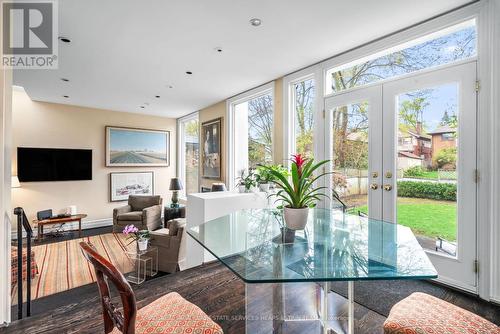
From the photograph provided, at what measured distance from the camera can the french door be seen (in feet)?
6.68

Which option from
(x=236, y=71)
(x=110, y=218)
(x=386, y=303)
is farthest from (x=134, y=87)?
(x=386, y=303)

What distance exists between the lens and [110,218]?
5.77 metres

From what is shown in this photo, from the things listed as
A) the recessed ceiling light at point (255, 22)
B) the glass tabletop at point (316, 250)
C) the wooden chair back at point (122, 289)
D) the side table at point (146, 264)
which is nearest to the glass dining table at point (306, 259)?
the glass tabletop at point (316, 250)

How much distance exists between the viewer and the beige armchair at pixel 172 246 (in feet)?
10.2

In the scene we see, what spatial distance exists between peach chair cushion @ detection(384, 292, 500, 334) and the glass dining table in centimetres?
23

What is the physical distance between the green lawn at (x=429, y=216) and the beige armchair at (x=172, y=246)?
259 centimetres

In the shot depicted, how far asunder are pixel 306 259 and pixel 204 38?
2.42 metres

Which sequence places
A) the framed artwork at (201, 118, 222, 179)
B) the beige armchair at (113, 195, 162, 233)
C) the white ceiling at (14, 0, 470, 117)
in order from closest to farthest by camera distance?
the white ceiling at (14, 0, 470, 117), the beige armchair at (113, 195, 162, 233), the framed artwork at (201, 118, 222, 179)

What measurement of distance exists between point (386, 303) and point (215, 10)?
9.55 ft

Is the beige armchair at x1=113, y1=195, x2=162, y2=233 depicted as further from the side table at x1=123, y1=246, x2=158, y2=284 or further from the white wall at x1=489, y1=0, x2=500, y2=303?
the white wall at x1=489, y1=0, x2=500, y2=303

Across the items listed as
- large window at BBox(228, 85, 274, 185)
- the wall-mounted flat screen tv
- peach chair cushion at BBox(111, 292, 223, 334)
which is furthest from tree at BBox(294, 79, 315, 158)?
the wall-mounted flat screen tv

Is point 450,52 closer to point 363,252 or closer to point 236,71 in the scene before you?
point 363,252

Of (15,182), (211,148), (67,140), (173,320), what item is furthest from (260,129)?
(15,182)

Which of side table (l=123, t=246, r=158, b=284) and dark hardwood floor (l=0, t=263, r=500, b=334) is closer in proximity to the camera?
dark hardwood floor (l=0, t=263, r=500, b=334)
